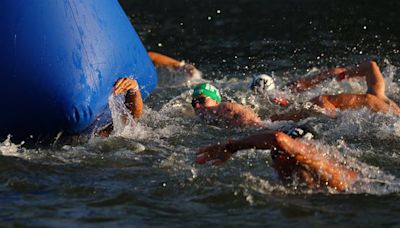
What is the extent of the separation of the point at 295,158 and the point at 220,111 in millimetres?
2457

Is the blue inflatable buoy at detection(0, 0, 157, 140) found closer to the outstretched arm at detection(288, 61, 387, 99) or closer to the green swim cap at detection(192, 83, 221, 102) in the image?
the green swim cap at detection(192, 83, 221, 102)

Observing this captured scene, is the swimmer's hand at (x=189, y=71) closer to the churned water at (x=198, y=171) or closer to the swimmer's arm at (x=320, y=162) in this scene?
the churned water at (x=198, y=171)

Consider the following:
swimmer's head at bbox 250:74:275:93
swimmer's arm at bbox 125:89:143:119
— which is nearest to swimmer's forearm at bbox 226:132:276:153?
swimmer's arm at bbox 125:89:143:119

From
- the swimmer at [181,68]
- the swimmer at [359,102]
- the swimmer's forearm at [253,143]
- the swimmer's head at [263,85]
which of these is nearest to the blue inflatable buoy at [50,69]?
the swimmer's forearm at [253,143]

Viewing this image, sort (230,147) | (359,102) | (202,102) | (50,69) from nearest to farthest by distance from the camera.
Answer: (230,147)
(50,69)
(359,102)
(202,102)

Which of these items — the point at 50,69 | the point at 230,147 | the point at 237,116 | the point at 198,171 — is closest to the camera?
the point at 230,147

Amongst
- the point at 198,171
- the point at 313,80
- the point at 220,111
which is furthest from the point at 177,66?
the point at 198,171

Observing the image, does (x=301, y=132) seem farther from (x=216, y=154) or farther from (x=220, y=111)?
(x=220, y=111)

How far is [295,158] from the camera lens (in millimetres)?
5773

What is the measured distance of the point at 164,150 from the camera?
24.4 feet

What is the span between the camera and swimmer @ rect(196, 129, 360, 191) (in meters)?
5.54

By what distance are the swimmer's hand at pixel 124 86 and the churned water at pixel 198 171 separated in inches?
3.3

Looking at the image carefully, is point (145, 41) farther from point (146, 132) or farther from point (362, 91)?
point (146, 132)

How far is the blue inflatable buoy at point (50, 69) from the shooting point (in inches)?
262
